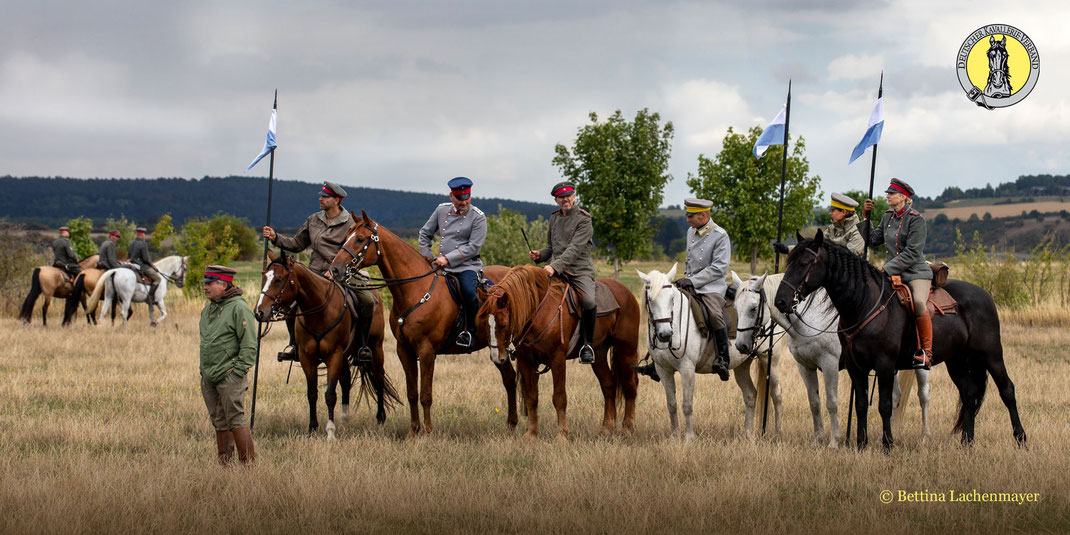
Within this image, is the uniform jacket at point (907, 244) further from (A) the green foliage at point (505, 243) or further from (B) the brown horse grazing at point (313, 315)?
(A) the green foliage at point (505, 243)

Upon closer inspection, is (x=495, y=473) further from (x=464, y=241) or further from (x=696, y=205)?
(x=696, y=205)

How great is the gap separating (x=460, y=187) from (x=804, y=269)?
422 centimetres

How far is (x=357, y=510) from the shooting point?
696 centimetres

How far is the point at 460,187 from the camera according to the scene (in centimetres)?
1047

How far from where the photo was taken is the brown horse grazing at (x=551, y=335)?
9086 mm

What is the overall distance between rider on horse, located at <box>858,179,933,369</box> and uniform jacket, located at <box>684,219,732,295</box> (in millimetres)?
1803

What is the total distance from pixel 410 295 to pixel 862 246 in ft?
17.8

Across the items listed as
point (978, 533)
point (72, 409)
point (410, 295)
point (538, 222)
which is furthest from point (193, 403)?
point (538, 222)

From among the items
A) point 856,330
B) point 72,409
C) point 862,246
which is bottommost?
point 72,409

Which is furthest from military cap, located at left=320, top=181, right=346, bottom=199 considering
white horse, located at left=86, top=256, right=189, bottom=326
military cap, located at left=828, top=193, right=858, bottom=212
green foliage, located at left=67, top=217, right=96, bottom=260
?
green foliage, located at left=67, top=217, right=96, bottom=260

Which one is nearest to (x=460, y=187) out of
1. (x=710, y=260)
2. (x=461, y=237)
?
(x=461, y=237)

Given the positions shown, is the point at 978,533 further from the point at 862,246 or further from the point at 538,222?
the point at 538,222

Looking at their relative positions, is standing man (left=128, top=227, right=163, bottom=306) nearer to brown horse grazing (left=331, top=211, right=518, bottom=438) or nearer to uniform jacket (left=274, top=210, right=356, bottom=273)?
uniform jacket (left=274, top=210, right=356, bottom=273)

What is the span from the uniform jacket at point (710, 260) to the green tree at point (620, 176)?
96.6 feet
